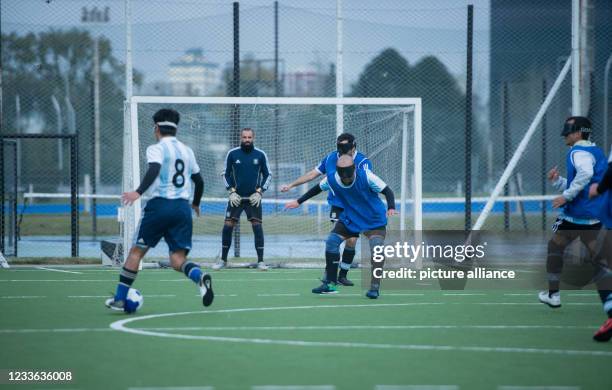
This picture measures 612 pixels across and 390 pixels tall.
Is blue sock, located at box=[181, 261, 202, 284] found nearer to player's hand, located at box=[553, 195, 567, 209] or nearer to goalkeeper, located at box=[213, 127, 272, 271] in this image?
player's hand, located at box=[553, 195, 567, 209]

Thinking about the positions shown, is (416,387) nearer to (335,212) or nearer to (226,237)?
(335,212)

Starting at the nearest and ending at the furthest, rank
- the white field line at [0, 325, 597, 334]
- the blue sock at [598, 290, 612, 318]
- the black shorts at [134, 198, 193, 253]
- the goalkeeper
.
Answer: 1. the blue sock at [598, 290, 612, 318]
2. the white field line at [0, 325, 597, 334]
3. the black shorts at [134, 198, 193, 253]
4. the goalkeeper

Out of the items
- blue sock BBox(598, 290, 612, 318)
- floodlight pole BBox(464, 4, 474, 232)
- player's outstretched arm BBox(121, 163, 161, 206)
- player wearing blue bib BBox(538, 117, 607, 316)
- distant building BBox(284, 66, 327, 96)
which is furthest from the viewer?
distant building BBox(284, 66, 327, 96)

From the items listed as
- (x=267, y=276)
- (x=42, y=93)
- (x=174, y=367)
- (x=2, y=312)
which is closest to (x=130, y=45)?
(x=267, y=276)

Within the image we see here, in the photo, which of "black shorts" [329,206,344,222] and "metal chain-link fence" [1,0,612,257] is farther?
"metal chain-link fence" [1,0,612,257]

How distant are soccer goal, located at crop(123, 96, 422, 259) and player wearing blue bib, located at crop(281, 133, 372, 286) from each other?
2694 mm

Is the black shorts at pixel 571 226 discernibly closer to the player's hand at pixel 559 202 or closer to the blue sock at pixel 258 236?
the player's hand at pixel 559 202

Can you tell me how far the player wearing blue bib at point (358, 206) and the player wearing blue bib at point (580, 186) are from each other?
224 centimetres

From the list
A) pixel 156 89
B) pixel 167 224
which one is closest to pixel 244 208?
pixel 167 224

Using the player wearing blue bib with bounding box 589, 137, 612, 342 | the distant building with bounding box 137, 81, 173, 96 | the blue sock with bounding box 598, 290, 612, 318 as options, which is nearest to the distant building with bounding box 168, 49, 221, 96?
the distant building with bounding box 137, 81, 173, 96

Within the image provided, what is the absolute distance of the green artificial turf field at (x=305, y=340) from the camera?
6.64 m

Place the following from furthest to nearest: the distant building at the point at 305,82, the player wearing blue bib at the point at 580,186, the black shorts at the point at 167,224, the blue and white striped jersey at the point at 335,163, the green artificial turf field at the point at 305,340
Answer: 1. the distant building at the point at 305,82
2. the blue and white striped jersey at the point at 335,163
3. the black shorts at the point at 167,224
4. the player wearing blue bib at the point at 580,186
5. the green artificial turf field at the point at 305,340

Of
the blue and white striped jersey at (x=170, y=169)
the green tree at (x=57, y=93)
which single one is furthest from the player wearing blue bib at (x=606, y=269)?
the green tree at (x=57, y=93)

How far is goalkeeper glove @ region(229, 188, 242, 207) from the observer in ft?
52.8
